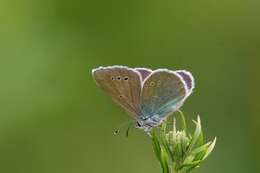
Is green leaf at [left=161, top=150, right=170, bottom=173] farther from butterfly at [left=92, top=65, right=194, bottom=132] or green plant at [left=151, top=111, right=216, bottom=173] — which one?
butterfly at [left=92, top=65, right=194, bottom=132]

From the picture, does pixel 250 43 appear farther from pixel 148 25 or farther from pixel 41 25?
pixel 41 25

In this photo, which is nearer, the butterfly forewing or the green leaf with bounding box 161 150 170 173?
the green leaf with bounding box 161 150 170 173

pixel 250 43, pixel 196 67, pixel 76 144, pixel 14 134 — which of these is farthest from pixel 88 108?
pixel 250 43

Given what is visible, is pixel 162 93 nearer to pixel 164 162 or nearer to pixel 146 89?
pixel 146 89

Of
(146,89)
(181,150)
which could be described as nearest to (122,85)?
(146,89)

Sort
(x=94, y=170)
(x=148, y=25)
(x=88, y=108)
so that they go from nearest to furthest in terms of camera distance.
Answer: (x=94, y=170) < (x=88, y=108) < (x=148, y=25)

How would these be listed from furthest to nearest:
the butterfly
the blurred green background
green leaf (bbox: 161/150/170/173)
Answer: the blurred green background
the butterfly
green leaf (bbox: 161/150/170/173)

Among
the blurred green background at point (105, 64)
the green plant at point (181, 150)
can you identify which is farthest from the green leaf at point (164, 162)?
the blurred green background at point (105, 64)

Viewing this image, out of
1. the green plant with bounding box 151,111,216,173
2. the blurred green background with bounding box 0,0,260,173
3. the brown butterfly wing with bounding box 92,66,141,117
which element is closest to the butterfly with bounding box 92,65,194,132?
the brown butterfly wing with bounding box 92,66,141,117
